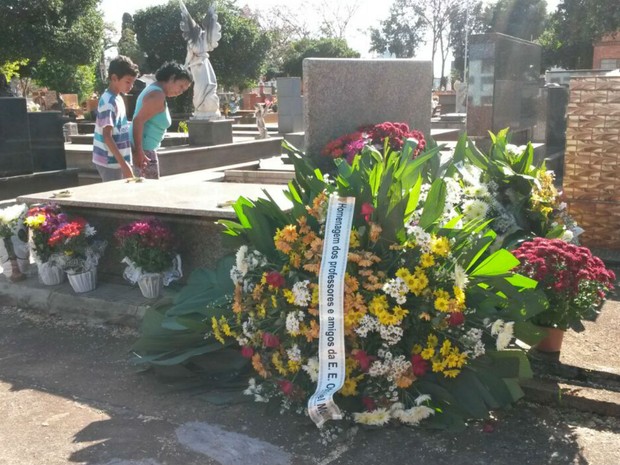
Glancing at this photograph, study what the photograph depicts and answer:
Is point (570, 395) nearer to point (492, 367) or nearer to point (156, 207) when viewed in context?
point (492, 367)

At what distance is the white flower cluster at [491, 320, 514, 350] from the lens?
2.97 meters

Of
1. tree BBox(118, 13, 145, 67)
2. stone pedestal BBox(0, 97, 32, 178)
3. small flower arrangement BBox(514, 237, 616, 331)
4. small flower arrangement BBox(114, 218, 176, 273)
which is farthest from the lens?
tree BBox(118, 13, 145, 67)

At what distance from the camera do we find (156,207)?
4.39m

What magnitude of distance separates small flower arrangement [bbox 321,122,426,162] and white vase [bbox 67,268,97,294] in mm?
1990

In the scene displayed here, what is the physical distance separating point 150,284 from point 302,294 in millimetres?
1801

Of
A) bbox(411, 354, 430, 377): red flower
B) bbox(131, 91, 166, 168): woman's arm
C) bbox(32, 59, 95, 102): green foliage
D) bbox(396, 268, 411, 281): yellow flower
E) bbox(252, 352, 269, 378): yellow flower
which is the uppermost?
bbox(32, 59, 95, 102): green foliage

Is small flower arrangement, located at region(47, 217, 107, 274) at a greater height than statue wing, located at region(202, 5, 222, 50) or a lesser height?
lesser

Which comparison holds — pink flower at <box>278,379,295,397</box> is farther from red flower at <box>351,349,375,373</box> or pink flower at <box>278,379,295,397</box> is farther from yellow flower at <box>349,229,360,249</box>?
yellow flower at <box>349,229,360,249</box>

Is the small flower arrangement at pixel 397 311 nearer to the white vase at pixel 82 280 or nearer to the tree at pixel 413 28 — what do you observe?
the white vase at pixel 82 280

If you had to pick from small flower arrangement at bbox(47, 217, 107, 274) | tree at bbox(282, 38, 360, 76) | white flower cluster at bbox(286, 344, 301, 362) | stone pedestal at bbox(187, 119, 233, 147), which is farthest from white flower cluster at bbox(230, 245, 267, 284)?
tree at bbox(282, 38, 360, 76)

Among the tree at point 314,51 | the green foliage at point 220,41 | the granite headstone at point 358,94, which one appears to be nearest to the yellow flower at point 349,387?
the granite headstone at point 358,94

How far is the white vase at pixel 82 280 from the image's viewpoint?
477 cm

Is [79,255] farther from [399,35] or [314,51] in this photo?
[399,35]

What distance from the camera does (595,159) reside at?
5.54m
